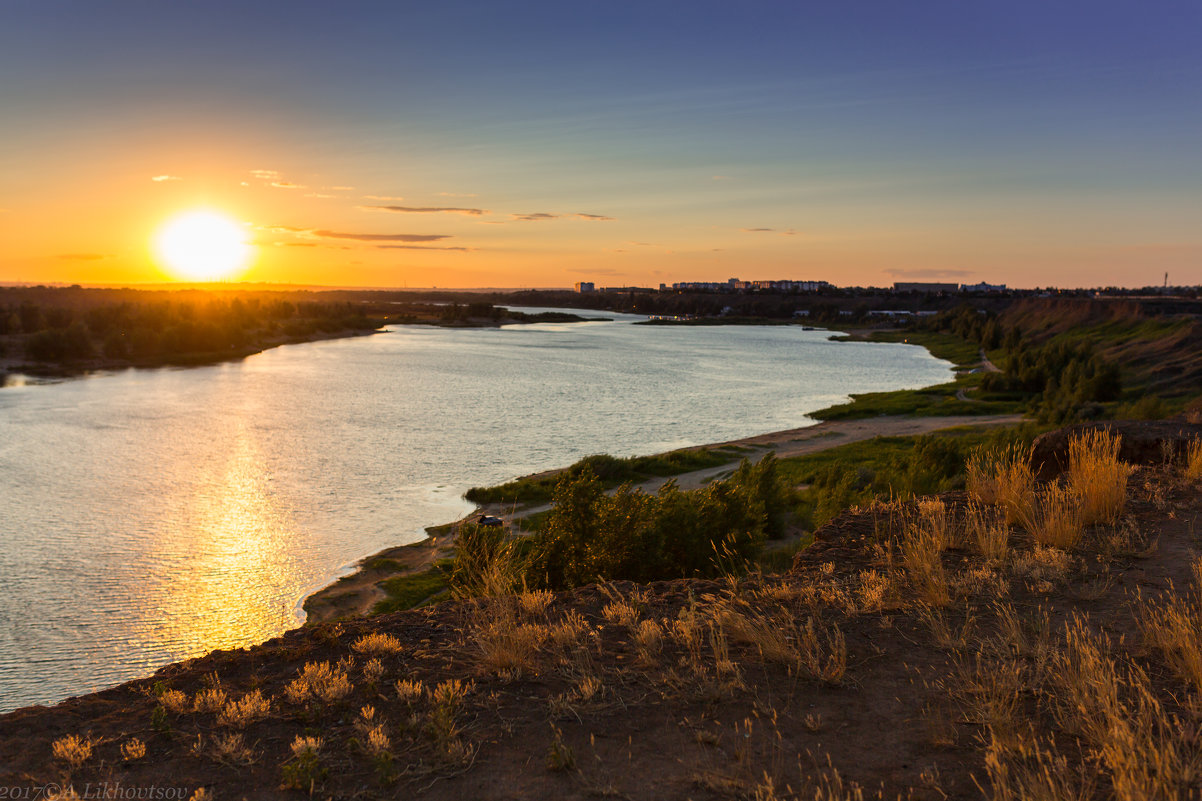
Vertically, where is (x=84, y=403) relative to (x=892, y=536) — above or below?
below

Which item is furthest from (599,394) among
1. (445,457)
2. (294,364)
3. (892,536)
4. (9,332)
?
(9,332)

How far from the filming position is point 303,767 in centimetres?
470

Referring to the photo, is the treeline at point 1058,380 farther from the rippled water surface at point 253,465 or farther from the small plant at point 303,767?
the small plant at point 303,767

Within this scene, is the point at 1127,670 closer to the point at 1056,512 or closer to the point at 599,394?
the point at 1056,512

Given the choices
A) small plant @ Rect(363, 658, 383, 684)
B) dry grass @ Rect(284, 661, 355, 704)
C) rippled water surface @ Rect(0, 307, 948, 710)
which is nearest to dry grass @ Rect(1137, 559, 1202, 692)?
small plant @ Rect(363, 658, 383, 684)

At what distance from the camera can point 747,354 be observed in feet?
294

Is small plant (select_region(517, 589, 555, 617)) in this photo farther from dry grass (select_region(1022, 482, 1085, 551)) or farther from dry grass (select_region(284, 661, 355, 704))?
dry grass (select_region(1022, 482, 1085, 551))

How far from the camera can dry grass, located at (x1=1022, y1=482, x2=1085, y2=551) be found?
8.32 meters

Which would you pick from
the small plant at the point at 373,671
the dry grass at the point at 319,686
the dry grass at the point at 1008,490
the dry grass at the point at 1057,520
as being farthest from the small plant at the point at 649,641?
the dry grass at the point at 1008,490

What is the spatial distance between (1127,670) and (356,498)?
22438mm

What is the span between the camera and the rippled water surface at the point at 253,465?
49.3 ft

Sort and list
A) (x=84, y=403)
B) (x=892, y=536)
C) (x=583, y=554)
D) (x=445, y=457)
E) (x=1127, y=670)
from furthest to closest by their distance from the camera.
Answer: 1. (x=84, y=403)
2. (x=445, y=457)
3. (x=583, y=554)
4. (x=892, y=536)
5. (x=1127, y=670)

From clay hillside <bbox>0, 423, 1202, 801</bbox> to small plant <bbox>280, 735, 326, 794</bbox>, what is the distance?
0.7 inches

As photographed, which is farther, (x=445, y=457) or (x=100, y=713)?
(x=445, y=457)
